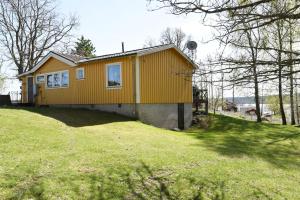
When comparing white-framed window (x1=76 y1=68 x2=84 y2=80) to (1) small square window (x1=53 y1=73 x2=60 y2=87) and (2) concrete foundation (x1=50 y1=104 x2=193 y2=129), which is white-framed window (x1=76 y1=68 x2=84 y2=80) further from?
(1) small square window (x1=53 y1=73 x2=60 y2=87)

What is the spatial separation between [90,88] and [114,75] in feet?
→ 6.94

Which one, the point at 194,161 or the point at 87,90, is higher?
the point at 87,90

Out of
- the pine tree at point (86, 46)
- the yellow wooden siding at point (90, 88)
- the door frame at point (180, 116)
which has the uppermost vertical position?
the pine tree at point (86, 46)

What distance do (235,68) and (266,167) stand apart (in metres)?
4.84

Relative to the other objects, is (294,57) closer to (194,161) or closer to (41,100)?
(194,161)

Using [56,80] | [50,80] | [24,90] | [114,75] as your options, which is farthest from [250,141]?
[24,90]

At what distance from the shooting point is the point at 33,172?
7.30 meters

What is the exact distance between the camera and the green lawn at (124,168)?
685 cm

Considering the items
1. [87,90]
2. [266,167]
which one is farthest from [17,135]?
[87,90]

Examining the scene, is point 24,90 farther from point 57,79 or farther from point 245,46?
point 245,46

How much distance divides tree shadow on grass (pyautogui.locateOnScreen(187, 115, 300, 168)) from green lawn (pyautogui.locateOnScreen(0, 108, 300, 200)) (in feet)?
0.43

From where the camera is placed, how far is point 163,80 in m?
20.4

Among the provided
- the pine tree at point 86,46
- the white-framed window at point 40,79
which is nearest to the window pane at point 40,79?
the white-framed window at point 40,79

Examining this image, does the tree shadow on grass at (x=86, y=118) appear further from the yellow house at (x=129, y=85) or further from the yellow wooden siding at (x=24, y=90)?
the yellow wooden siding at (x=24, y=90)
